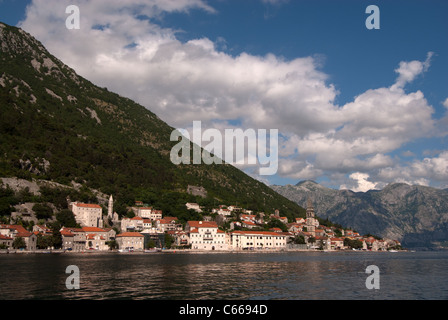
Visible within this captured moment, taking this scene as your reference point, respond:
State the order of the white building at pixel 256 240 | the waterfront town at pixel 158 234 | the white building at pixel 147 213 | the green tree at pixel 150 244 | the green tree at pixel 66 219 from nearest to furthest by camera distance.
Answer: the waterfront town at pixel 158 234, the green tree at pixel 66 219, the green tree at pixel 150 244, the white building at pixel 256 240, the white building at pixel 147 213

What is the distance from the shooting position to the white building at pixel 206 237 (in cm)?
13812

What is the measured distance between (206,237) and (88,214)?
1582 inches

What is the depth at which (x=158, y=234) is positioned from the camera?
134m

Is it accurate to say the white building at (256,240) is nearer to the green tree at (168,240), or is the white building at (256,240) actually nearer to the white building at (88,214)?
the green tree at (168,240)

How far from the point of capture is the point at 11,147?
147 metres

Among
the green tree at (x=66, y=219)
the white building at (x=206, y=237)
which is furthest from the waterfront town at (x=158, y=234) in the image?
the green tree at (x=66, y=219)

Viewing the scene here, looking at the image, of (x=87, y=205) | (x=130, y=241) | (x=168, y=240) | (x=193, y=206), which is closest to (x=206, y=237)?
(x=168, y=240)

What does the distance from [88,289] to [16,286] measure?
21.9 ft

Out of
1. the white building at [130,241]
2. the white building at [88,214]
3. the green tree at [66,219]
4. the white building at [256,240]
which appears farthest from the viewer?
the white building at [256,240]

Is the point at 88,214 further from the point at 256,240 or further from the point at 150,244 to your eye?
the point at 256,240

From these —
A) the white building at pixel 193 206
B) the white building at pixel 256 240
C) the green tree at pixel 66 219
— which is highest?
the white building at pixel 193 206

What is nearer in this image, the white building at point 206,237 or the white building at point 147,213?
the white building at point 206,237
